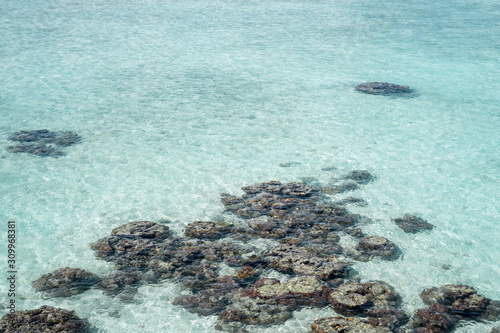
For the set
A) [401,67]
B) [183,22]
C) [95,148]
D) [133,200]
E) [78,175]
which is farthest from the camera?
[183,22]

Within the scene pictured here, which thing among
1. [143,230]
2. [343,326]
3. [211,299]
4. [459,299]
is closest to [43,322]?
[211,299]

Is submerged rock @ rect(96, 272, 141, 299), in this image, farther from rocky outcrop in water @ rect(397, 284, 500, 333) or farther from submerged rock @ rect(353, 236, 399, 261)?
rocky outcrop in water @ rect(397, 284, 500, 333)

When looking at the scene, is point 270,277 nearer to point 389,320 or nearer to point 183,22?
point 389,320

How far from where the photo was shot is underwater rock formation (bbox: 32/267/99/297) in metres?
7.32

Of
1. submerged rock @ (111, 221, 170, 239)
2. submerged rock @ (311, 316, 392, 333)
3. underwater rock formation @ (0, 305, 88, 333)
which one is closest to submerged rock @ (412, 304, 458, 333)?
submerged rock @ (311, 316, 392, 333)

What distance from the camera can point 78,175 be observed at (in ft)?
36.2

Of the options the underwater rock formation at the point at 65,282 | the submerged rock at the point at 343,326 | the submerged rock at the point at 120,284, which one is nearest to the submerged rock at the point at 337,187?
the submerged rock at the point at 343,326

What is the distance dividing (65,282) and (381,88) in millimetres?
13118

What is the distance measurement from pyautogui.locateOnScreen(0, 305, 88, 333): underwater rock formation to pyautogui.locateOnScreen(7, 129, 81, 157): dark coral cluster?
601 centimetres

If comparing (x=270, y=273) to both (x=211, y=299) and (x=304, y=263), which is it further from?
(x=211, y=299)

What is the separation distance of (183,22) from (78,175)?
59.9 feet

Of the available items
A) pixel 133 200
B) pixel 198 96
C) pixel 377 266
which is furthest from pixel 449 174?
pixel 198 96

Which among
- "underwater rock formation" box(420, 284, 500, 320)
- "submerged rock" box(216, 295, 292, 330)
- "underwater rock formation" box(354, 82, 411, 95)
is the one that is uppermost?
"underwater rock formation" box(354, 82, 411, 95)

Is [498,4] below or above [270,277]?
above
